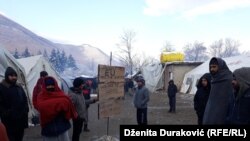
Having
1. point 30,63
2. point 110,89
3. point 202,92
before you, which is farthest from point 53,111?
point 30,63

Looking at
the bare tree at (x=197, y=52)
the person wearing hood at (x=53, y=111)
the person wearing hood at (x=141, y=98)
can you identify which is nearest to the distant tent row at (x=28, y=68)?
the person wearing hood at (x=141, y=98)

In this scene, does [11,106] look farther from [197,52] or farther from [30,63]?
[197,52]

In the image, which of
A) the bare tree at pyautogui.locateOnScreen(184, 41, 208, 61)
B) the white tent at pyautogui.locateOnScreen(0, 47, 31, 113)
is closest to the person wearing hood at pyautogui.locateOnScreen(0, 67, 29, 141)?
the white tent at pyautogui.locateOnScreen(0, 47, 31, 113)

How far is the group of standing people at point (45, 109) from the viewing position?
5794 mm

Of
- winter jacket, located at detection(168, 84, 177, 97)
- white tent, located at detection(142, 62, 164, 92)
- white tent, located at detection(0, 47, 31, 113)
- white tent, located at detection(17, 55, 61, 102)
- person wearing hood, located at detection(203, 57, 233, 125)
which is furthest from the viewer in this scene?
white tent, located at detection(142, 62, 164, 92)

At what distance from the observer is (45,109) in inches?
227

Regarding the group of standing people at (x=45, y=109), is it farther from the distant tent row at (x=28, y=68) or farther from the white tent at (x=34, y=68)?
the white tent at (x=34, y=68)

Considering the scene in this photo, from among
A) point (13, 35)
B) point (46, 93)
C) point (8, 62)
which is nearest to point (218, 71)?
point (46, 93)

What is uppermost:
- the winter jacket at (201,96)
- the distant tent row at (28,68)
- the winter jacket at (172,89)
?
the distant tent row at (28,68)

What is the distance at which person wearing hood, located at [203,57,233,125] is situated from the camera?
17.5 feet

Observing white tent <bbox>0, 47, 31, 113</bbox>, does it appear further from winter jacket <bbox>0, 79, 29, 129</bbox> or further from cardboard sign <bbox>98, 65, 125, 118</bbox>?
winter jacket <bbox>0, 79, 29, 129</bbox>

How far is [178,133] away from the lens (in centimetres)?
465

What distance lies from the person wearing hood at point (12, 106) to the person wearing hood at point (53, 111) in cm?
140

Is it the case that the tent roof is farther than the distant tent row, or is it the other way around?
the tent roof
